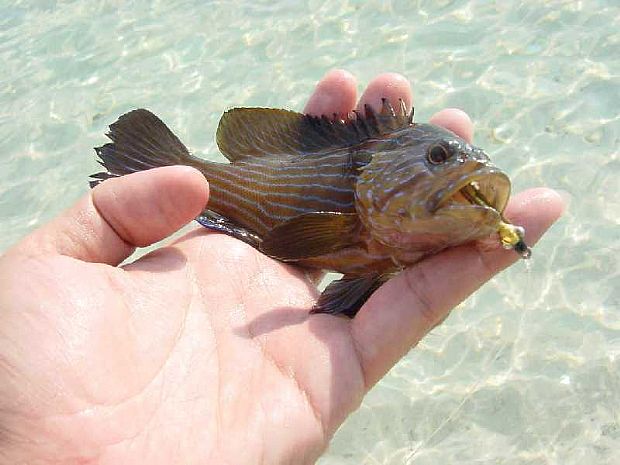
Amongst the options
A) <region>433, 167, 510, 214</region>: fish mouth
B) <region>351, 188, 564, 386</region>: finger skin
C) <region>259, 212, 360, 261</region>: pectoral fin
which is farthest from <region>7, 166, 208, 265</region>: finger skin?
<region>433, 167, 510, 214</region>: fish mouth

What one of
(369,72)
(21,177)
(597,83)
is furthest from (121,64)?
(597,83)

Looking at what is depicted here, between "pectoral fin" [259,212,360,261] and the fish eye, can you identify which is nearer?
the fish eye

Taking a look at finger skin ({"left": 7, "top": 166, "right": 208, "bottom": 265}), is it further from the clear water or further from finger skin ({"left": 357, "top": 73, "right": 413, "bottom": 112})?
the clear water

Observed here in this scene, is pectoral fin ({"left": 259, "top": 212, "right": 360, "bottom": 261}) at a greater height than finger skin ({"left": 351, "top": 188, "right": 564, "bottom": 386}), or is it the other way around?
pectoral fin ({"left": 259, "top": 212, "right": 360, "bottom": 261})

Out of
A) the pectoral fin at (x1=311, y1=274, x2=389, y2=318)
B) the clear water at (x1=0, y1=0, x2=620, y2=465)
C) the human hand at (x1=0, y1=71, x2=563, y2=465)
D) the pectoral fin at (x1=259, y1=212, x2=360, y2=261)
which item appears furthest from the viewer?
the clear water at (x1=0, y1=0, x2=620, y2=465)

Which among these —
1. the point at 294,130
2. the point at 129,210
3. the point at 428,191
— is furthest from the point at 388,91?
the point at 129,210

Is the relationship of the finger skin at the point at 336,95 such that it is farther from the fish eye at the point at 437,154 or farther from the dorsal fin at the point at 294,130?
the fish eye at the point at 437,154

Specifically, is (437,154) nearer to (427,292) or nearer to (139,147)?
(427,292)
